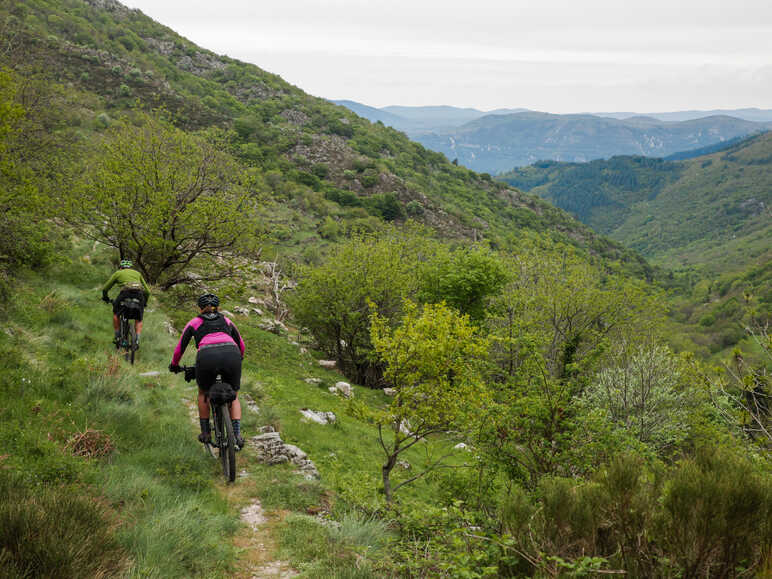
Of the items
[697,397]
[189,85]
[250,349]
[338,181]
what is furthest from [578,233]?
[250,349]

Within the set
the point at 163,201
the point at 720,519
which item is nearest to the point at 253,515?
the point at 720,519

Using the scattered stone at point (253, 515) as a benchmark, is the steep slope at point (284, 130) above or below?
above

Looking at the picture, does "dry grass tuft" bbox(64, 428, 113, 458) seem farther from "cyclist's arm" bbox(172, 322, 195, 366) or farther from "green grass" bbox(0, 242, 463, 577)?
"cyclist's arm" bbox(172, 322, 195, 366)

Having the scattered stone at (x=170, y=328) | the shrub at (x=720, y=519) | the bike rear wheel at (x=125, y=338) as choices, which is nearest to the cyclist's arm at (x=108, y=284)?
the bike rear wheel at (x=125, y=338)

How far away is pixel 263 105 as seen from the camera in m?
94.4

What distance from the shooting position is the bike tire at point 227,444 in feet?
20.0

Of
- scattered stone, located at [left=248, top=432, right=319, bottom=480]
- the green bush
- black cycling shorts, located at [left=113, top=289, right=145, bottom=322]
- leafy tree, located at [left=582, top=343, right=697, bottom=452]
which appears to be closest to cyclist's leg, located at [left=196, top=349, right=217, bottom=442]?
scattered stone, located at [left=248, top=432, right=319, bottom=480]

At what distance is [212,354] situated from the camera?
6.07 meters

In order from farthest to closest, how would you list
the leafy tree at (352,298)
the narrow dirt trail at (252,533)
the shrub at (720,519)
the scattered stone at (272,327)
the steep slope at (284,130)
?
the steep slope at (284,130) < the scattered stone at (272,327) < the leafy tree at (352,298) < the narrow dirt trail at (252,533) < the shrub at (720,519)

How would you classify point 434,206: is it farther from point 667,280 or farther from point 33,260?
point 667,280

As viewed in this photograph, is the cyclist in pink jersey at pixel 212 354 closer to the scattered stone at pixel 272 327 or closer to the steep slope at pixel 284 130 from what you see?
the scattered stone at pixel 272 327

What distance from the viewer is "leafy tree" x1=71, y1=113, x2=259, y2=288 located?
14.6 metres

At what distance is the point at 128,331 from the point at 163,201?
250 inches

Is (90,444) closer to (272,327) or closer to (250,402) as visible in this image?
(250,402)
